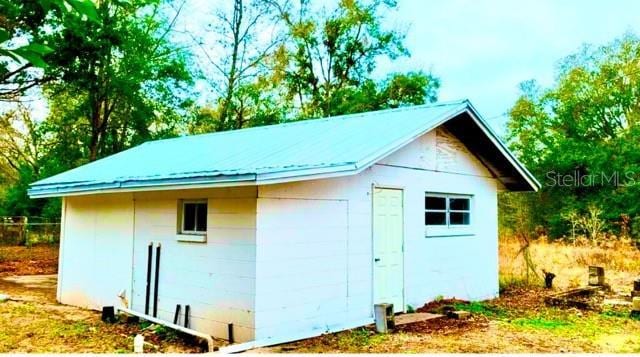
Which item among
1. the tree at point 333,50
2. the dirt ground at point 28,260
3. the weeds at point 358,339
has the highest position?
the tree at point 333,50

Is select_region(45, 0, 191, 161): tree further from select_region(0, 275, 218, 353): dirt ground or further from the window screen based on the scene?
the window screen

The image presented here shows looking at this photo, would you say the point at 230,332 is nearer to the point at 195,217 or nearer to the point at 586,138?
the point at 195,217

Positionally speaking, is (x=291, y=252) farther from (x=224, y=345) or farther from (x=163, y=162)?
(x=163, y=162)

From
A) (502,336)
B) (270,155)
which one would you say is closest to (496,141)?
(502,336)

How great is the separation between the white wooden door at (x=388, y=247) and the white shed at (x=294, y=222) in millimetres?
29

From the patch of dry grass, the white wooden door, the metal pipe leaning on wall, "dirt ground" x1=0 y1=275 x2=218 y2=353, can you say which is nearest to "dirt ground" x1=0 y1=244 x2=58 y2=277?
"dirt ground" x1=0 y1=275 x2=218 y2=353

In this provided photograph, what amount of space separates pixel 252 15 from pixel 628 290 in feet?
70.2

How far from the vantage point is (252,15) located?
2730 cm

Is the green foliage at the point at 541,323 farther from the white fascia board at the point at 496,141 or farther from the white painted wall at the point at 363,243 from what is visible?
the white fascia board at the point at 496,141

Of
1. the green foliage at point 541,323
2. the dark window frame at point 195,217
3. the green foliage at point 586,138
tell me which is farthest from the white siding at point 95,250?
the green foliage at point 586,138

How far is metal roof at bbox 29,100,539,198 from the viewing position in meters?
6.67

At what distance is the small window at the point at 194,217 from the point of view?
768cm

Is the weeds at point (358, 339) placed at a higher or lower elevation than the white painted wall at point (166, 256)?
lower

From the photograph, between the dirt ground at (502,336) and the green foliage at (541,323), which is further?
the green foliage at (541,323)
